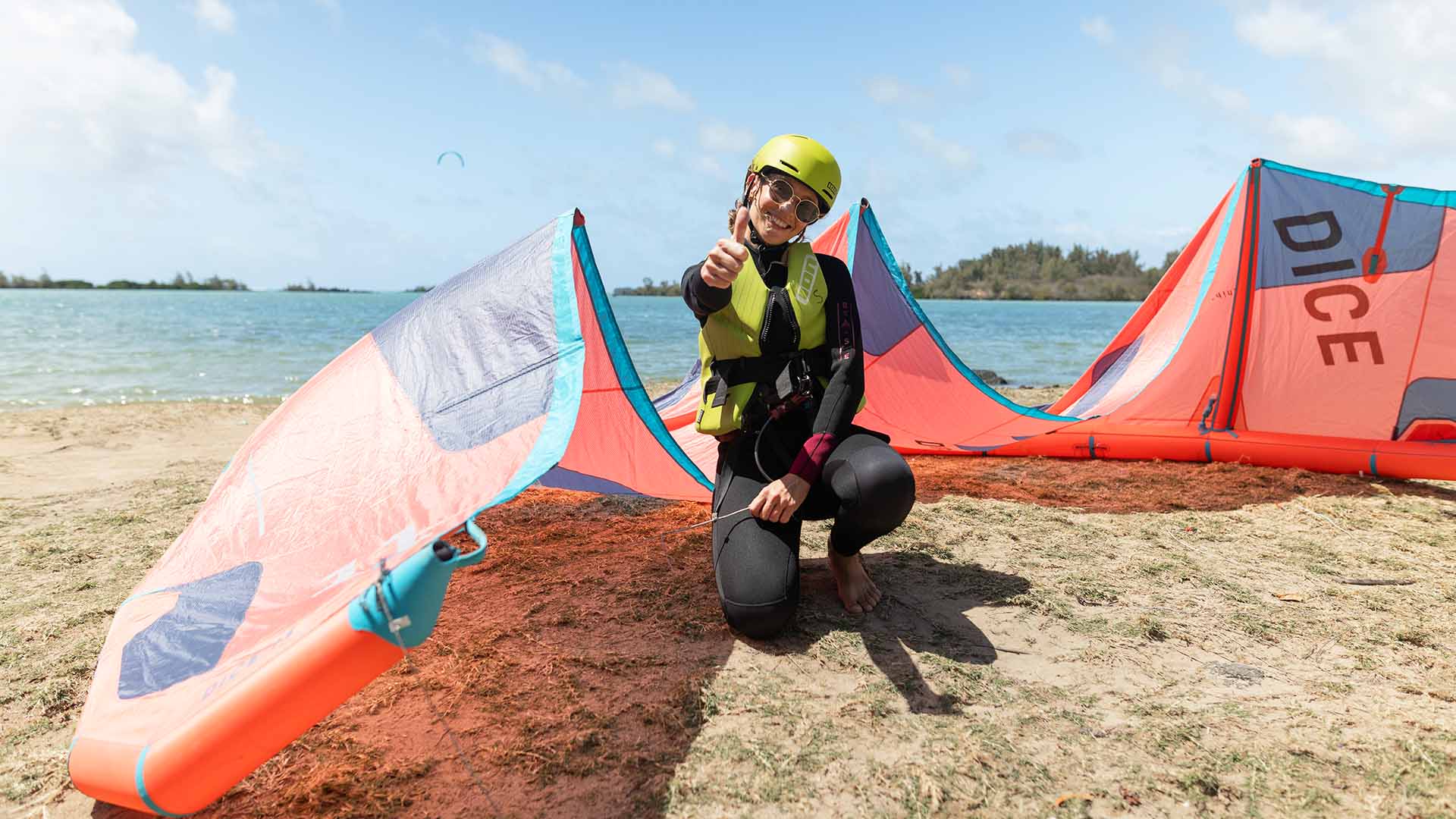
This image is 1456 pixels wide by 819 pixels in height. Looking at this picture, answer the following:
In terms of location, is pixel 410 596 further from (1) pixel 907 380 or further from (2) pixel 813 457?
(1) pixel 907 380

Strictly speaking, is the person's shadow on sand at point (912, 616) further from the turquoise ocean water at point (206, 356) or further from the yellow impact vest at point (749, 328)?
the turquoise ocean water at point (206, 356)

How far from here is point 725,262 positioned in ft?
8.90

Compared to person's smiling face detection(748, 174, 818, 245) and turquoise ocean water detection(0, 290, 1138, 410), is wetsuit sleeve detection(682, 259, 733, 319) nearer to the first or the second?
person's smiling face detection(748, 174, 818, 245)

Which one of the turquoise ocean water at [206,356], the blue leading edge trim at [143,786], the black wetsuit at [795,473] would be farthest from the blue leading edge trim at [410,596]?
the turquoise ocean water at [206,356]

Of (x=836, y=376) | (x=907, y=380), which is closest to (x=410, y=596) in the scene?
(x=836, y=376)

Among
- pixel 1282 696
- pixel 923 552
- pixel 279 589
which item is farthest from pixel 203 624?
pixel 1282 696

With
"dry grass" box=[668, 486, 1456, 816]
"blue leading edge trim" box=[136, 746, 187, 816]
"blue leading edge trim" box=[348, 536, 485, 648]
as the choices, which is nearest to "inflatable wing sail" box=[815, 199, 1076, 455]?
"dry grass" box=[668, 486, 1456, 816]

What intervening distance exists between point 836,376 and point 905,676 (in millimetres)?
1065

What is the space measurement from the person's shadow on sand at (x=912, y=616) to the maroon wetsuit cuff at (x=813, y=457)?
57 cm

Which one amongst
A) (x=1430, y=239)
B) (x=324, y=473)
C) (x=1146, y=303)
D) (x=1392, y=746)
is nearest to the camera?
(x=1392, y=746)

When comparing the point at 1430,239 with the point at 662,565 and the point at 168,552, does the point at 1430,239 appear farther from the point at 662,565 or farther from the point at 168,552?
the point at 168,552

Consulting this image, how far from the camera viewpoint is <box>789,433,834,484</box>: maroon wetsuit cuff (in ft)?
9.41

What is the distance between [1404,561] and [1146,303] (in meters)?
2.80

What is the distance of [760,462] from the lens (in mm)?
3184
